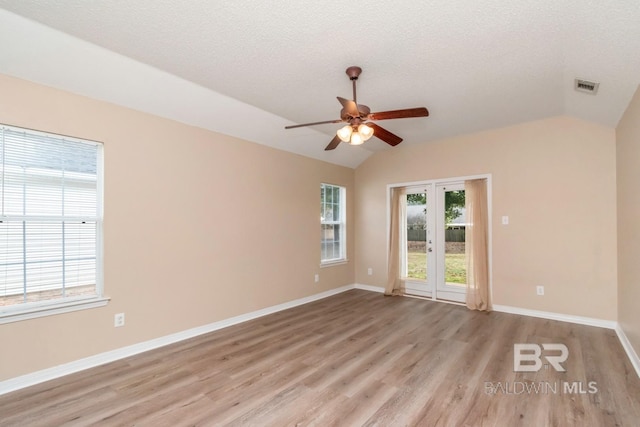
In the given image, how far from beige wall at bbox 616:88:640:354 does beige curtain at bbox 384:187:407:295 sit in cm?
287

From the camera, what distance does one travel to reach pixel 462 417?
2049mm

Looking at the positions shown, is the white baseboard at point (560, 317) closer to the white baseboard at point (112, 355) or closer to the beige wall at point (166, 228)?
the beige wall at point (166, 228)

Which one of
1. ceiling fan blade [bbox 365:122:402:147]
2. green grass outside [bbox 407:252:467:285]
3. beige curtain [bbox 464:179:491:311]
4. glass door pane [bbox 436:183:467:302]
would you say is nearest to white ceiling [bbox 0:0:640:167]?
ceiling fan blade [bbox 365:122:402:147]

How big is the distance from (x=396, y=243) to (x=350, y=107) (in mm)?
3653

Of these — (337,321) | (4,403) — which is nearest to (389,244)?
(337,321)

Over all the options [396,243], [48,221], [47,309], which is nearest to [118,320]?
[47,309]

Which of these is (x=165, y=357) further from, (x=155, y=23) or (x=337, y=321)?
(x=155, y=23)

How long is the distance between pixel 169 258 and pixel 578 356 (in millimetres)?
4478

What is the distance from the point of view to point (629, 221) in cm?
307

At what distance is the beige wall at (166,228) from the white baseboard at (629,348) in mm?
3980

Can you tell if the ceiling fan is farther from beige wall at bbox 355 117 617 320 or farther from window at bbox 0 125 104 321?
beige wall at bbox 355 117 617 320

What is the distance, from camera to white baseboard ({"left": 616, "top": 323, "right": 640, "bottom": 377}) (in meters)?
2.67
